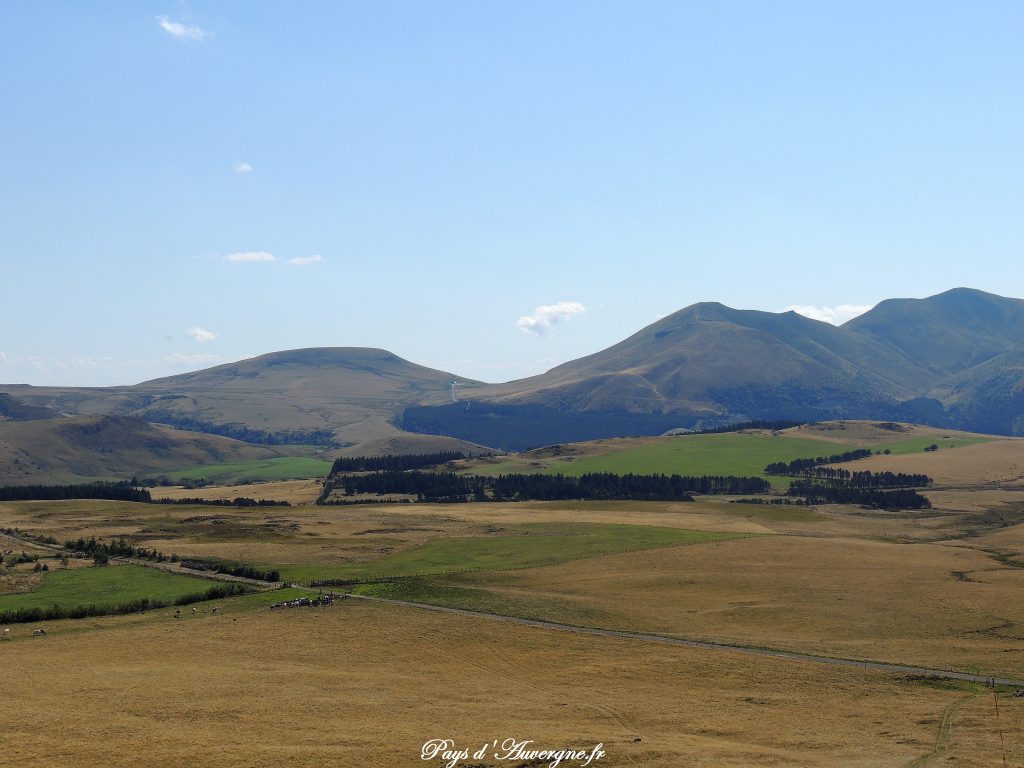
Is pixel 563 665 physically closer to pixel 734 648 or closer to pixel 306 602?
pixel 734 648

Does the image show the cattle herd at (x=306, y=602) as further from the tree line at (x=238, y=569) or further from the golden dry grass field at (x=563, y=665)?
the tree line at (x=238, y=569)

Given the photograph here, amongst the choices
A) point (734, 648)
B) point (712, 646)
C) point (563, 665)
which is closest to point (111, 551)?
point (563, 665)

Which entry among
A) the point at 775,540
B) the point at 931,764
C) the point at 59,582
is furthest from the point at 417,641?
the point at 775,540

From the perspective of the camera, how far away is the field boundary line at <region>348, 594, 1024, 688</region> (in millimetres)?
64750

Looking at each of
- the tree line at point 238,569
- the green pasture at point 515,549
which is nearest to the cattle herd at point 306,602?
the green pasture at point 515,549

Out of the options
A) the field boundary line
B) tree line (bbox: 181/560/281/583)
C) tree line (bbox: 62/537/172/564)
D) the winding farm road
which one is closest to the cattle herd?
the winding farm road

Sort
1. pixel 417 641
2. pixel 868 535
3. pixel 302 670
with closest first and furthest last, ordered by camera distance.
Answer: pixel 302 670
pixel 417 641
pixel 868 535

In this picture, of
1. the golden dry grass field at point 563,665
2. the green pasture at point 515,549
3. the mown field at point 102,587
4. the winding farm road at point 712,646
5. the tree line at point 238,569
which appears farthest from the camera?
the green pasture at point 515,549

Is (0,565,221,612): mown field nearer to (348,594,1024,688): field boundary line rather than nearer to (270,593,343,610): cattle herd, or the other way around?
(270,593,343,610): cattle herd

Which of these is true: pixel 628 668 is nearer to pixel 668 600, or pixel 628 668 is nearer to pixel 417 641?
pixel 417 641

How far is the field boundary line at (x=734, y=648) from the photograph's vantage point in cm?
6475

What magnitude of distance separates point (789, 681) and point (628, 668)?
11238mm

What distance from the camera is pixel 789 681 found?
210 feet

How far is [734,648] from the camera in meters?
74.5
